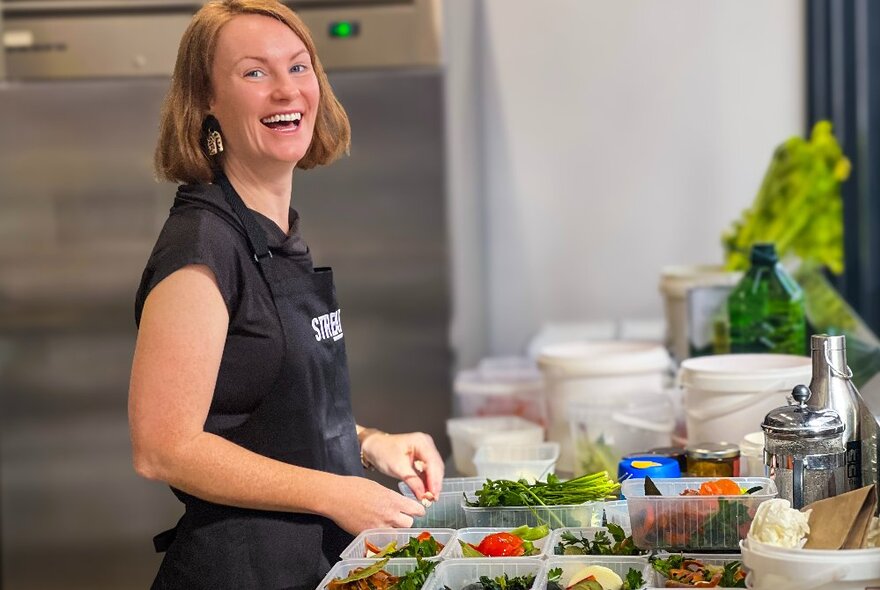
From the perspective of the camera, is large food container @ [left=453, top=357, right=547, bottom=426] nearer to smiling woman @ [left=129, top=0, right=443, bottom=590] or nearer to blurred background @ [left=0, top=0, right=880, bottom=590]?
blurred background @ [left=0, top=0, right=880, bottom=590]

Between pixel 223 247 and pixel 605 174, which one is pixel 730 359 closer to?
pixel 223 247

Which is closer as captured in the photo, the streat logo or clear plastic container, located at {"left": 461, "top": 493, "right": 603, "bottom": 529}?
clear plastic container, located at {"left": 461, "top": 493, "right": 603, "bottom": 529}

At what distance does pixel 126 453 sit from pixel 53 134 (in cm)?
94

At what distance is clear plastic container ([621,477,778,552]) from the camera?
1.52 meters

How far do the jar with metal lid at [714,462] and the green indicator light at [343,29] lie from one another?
191 centimetres

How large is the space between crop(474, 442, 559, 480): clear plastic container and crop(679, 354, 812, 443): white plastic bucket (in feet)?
0.86

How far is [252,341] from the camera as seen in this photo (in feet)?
5.80

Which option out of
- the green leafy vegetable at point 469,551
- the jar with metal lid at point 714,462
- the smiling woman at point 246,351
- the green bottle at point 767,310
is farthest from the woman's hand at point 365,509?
the green bottle at point 767,310

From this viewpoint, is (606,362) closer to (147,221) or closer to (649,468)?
(649,468)

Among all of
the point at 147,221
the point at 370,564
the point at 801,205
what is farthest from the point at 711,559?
the point at 147,221

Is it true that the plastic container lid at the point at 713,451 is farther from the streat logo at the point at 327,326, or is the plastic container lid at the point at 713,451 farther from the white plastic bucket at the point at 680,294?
the white plastic bucket at the point at 680,294

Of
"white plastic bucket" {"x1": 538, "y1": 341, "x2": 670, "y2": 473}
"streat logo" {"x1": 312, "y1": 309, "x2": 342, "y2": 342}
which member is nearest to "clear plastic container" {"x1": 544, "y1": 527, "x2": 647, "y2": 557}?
"streat logo" {"x1": 312, "y1": 309, "x2": 342, "y2": 342}

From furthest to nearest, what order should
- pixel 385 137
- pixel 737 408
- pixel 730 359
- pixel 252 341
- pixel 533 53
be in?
pixel 533 53 < pixel 385 137 < pixel 730 359 < pixel 737 408 < pixel 252 341

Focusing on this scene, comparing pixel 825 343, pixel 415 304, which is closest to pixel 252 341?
pixel 825 343
